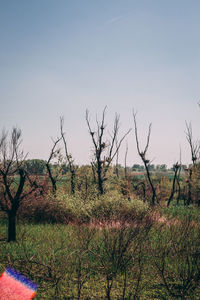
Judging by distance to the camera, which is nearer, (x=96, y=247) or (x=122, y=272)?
(x=122, y=272)

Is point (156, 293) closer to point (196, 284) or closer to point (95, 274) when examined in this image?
point (196, 284)

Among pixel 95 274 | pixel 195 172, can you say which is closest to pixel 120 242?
pixel 95 274

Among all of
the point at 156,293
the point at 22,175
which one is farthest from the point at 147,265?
the point at 22,175

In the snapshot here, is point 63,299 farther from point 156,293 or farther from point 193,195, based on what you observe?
point 193,195

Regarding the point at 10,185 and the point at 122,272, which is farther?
the point at 10,185

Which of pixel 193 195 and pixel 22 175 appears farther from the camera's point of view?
pixel 193 195

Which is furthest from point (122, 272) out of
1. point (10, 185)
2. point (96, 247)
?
point (10, 185)

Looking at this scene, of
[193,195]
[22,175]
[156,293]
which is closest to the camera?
[156,293]

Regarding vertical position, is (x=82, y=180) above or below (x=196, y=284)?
above

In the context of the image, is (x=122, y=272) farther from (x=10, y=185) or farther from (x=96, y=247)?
(x=10, y=185)

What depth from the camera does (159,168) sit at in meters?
173

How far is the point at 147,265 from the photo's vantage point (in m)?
6.28

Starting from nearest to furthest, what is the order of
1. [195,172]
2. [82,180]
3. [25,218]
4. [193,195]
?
1. [25,218]
2. [82,180]
3. [195,172]
4. [193,195]

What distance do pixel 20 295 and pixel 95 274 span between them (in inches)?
70.0
